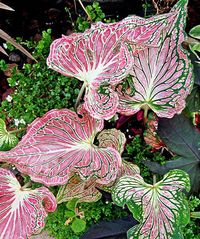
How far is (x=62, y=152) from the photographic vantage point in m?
1.00

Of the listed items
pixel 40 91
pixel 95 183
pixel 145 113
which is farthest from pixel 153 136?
pixel 40 91

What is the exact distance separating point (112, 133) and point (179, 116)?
0.46ft

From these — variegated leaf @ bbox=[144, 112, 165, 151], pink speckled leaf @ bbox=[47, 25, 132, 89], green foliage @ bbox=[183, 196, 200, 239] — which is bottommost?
green foliage @ bbox=[183, 196, 200, 239]

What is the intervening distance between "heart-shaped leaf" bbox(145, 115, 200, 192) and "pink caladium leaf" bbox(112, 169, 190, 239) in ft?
0.20

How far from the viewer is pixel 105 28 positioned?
3.20 feet

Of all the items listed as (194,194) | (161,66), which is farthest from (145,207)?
(161,66)

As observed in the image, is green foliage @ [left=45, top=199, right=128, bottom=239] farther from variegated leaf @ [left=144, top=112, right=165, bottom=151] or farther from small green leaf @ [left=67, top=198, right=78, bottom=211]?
variegated leaf @ [left=144, top=112, right=165, bottom=151]

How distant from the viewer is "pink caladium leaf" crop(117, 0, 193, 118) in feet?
3.18

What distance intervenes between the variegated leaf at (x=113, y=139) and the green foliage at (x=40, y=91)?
0.40 feet

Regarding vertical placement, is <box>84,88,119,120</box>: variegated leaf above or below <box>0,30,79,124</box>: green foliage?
above

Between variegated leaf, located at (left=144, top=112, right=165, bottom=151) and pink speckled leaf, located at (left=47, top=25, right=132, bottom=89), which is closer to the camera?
pink speckled leaf, located at (left=47, top=25, right=132, bottom=89)

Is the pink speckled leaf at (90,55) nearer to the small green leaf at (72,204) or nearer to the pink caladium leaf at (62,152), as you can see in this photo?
the pink caladium leaf at (62,152)

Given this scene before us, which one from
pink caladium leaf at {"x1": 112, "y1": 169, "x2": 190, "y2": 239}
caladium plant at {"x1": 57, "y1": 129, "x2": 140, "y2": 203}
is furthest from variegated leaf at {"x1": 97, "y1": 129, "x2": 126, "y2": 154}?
pink caladium leaf at {"x1": 112, "y1": 169, "x2": 190, "y2": 239}

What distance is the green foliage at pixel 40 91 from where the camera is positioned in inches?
45.1
